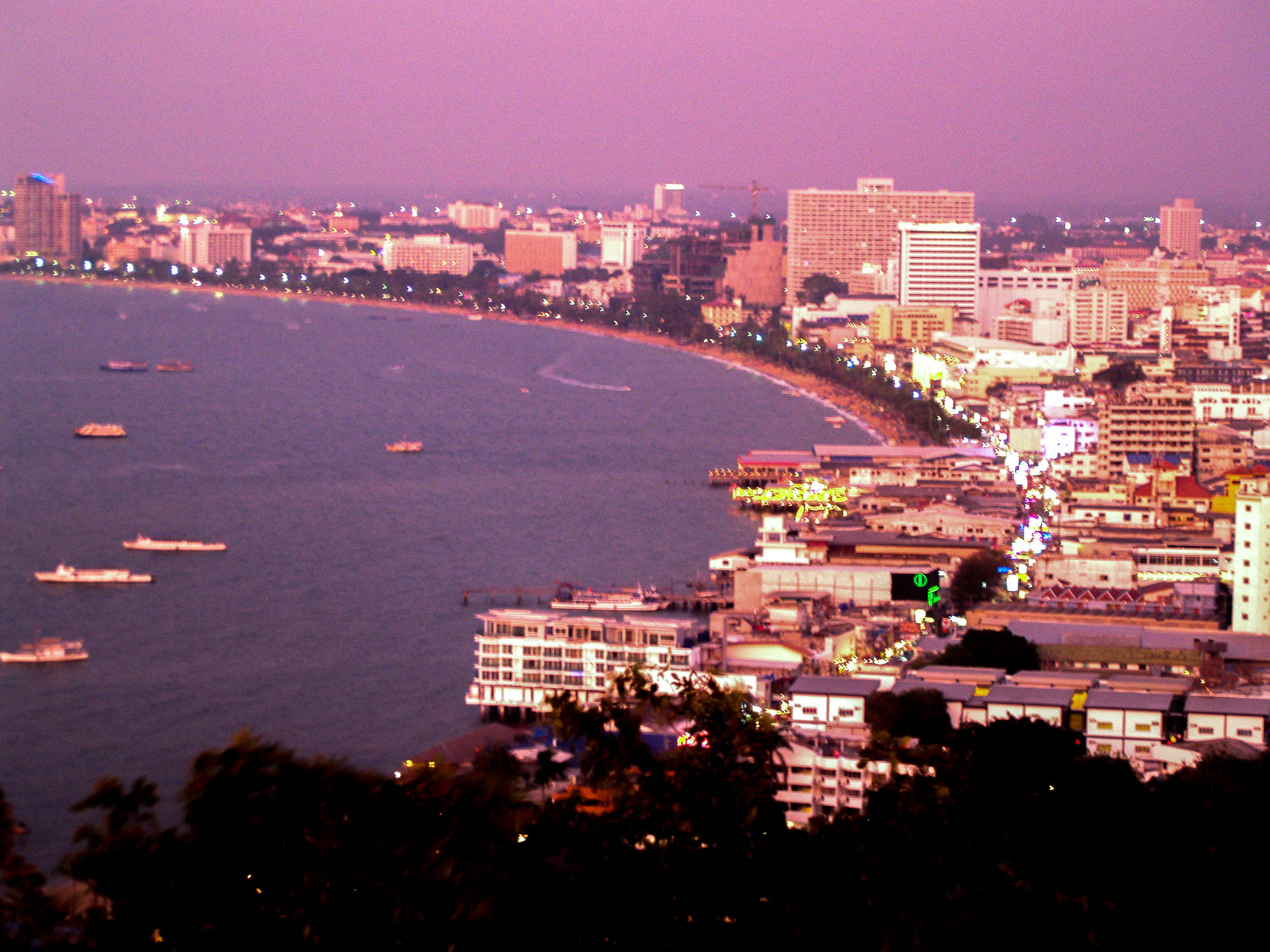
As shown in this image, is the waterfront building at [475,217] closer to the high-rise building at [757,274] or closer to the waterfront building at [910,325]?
the high-rise building at [757,274]

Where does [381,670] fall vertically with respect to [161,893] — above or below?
below

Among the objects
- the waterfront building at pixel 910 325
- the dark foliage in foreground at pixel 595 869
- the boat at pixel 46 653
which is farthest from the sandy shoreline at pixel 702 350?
the dark foliage in foreground at pixel 595 869

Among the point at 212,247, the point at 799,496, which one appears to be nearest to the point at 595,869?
the point at 799,496

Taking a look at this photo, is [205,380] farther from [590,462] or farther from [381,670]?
[381,670]

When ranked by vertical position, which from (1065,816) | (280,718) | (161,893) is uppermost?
(161,893)

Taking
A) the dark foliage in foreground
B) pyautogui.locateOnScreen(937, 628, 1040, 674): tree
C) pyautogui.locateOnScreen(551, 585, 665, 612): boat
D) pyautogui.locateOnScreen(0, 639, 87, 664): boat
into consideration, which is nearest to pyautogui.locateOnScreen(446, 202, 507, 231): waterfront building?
pyautogui.locateOnScreen(551, 585, 665, 612): boat

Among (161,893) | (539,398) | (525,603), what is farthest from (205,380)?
(161,893)

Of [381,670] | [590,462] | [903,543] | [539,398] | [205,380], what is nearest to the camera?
[381,670]
